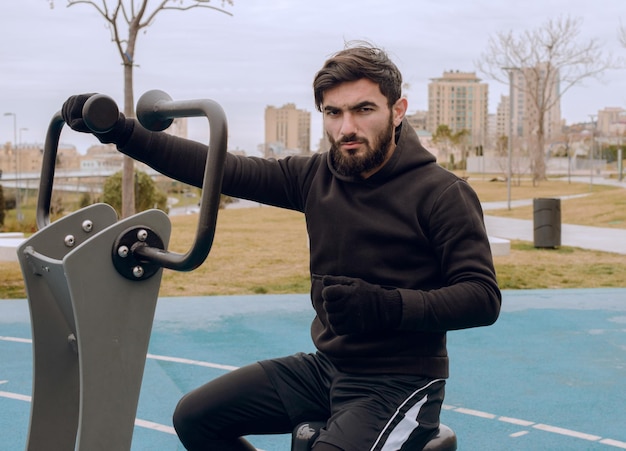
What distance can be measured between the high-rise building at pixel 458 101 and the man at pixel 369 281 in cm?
13386

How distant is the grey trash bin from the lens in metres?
12.0

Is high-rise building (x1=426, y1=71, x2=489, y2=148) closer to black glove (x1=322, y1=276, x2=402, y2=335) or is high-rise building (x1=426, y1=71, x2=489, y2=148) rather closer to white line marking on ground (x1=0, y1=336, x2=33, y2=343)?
white line marking on ground (x1=0, y1=336, x2=33, y2=343)

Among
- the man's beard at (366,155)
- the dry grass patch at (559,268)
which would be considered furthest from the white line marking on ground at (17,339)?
the dry grass patch at (559,268)

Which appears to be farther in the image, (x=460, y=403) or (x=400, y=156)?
(x=460, y=403)

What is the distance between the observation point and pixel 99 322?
6.09ft

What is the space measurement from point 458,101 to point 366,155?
457ft

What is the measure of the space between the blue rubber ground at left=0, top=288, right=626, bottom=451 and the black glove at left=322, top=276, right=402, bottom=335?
200cm

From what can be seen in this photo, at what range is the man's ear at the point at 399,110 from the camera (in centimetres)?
240

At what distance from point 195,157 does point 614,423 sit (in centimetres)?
276

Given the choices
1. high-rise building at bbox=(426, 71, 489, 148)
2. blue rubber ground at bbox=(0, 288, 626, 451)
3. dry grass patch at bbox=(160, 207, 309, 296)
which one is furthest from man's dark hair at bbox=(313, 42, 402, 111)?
high-rise building at bbox=(426, 71, 489, 148)

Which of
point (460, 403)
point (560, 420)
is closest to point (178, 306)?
point (460, 403)

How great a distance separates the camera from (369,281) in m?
2.29

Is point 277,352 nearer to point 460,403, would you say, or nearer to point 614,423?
point 460,403

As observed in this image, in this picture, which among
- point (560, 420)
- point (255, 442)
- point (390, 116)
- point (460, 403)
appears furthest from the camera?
point (460, 403)
